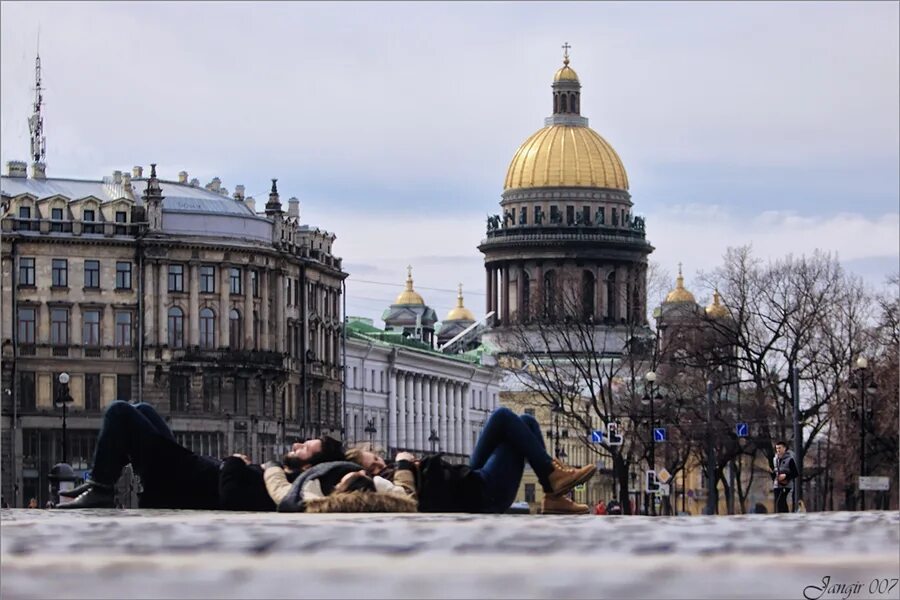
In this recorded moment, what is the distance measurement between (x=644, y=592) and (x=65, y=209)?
10199cm

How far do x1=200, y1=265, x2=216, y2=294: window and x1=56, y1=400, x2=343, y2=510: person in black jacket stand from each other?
97.2 metres

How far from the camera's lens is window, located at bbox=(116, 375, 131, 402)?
10475 centimetres

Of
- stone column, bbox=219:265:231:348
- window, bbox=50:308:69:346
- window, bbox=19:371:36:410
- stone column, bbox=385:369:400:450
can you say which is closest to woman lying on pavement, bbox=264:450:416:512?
window, bbox=19:371:36:410

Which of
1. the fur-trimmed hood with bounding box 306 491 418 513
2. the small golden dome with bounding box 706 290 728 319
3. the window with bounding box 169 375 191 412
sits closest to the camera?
the fur-trimmed hood with bounding box 306 491 418 513

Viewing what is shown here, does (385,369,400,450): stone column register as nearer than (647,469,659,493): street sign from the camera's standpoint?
No

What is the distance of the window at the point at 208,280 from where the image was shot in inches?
4274

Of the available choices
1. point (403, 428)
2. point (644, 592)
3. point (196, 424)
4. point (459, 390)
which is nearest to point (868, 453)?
point (196, 424)

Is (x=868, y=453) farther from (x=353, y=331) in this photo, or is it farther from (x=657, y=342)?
(x=353, y=331)

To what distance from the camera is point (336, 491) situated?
8.66 m

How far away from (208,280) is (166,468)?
98.2 meters

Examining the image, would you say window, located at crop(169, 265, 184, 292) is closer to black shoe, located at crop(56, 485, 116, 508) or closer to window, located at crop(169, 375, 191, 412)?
window, located at crop(169, 375, 191, 412)

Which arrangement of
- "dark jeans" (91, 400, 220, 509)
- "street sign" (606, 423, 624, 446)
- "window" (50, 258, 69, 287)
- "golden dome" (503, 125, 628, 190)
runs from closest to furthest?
"dark jeans" (91, 400, 220, 509), "street sign" (606, 423, 624, 446), "window" (50, 258, 69, 287), "golden dome" (503, 125, 628, 190)

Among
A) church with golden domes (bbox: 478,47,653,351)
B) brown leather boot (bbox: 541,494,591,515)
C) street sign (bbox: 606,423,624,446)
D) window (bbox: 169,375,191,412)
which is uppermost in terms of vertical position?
church with golden domes (bbox: 478,47,653,351)

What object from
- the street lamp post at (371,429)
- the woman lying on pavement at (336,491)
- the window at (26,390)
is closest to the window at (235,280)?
the street lamp post at (371,429)
